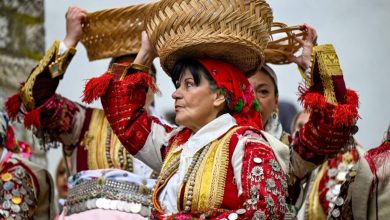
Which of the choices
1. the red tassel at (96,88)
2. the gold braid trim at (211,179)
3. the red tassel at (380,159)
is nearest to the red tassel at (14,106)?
the red tassel at (96,88)

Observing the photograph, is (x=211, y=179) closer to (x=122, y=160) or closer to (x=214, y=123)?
(x=214, y=123)

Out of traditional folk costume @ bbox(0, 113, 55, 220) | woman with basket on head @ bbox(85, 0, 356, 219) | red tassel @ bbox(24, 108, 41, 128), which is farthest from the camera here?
traditional folk costume @ bbox(0, 113, 55, 220)

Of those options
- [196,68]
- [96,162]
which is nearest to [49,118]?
[96,162]

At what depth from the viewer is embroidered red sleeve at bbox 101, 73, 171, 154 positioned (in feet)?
18.0

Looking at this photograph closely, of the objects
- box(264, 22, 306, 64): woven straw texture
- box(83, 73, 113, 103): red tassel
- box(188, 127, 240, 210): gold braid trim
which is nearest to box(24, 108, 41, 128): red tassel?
box(83, 73, 113, 103): red tassel

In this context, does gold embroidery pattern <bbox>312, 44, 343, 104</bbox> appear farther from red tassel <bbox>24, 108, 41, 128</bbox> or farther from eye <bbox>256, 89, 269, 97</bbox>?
red tassel <bbox>24, 108, 41, 128</bbox>

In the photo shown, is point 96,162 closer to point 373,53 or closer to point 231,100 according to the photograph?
point 231,100

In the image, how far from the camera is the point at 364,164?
18.4ft

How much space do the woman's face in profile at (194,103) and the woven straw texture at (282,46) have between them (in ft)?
2.66

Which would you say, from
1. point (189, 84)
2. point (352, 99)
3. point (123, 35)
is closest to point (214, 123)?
point (189, 84)

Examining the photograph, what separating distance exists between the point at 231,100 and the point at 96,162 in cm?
137

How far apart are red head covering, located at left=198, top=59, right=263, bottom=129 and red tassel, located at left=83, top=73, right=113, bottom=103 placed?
22.5 inches

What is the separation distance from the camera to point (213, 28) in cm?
506

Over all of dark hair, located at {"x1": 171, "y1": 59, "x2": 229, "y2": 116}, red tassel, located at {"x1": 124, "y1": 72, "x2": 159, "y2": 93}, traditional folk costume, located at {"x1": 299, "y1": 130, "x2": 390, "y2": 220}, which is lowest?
traditional folk costume, located at {"x1": 299, "y1": 130, "x2": 390, "y2": 220}
